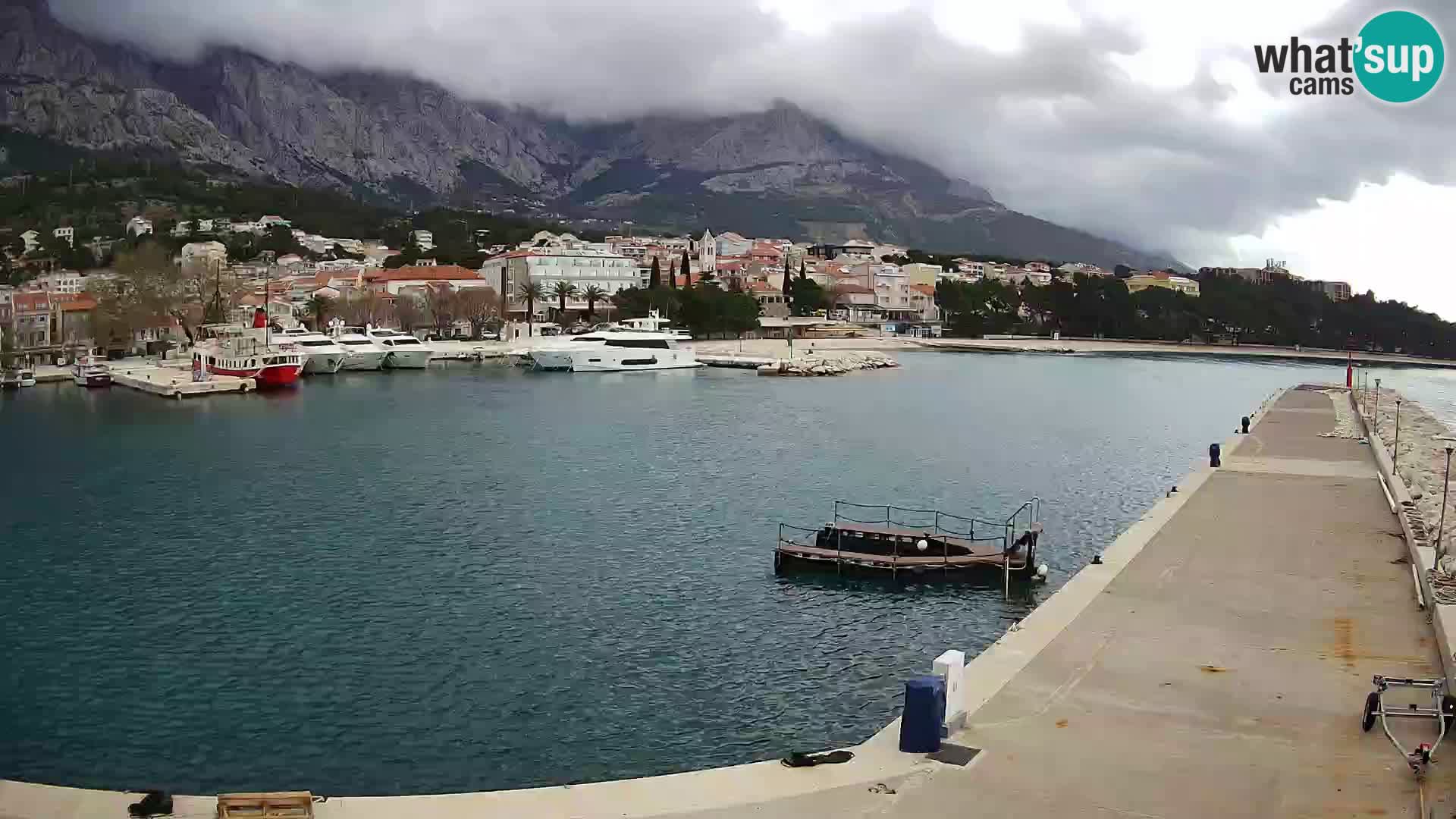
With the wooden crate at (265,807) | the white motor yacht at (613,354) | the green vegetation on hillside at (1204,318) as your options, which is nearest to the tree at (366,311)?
the white motor yacht at (613,354)

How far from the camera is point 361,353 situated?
246ft

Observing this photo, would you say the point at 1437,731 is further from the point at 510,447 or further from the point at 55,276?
the point at 55,276

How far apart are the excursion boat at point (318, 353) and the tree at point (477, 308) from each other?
2813cm

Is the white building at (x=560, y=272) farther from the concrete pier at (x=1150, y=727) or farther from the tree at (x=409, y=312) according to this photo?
the concrete pier at (x=1150, y=727)

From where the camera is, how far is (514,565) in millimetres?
20328

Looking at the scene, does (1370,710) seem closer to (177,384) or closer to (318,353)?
(177,384)

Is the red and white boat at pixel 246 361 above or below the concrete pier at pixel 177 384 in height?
above

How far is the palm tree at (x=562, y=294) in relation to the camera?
11025 centimetres

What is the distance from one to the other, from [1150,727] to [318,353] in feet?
222

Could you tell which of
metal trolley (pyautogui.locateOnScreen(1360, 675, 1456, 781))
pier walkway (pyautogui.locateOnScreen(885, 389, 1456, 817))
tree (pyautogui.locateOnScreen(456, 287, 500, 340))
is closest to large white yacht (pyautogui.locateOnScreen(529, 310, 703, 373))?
tree (pyautogui.locateOnScreen(456, 287, 500, 340))

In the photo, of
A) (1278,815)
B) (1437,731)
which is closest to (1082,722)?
(1278,815)

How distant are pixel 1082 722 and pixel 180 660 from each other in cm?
1123

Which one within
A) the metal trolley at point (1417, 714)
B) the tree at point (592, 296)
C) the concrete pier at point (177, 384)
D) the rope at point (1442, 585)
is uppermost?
the tree at point (592, 296)

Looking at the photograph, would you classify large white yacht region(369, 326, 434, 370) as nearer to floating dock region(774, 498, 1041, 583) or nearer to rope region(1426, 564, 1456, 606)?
floating dock region(774, 498, 1041, 583)
